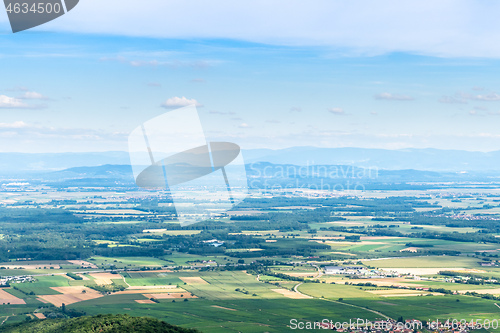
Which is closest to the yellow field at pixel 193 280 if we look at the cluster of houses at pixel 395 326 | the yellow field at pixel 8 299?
the yellow field at pixel 8 299

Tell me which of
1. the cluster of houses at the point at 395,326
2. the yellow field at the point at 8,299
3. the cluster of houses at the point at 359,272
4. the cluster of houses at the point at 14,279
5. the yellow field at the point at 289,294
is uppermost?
the yellow field at the point at 8,299

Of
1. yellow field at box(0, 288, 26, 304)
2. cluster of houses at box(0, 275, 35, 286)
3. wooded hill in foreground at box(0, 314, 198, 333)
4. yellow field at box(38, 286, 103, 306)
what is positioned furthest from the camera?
cluster of houses at box(0, 275, 35, 286)

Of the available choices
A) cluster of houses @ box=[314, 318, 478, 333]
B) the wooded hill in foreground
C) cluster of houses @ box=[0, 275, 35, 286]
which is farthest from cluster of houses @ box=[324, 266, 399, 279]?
the wooded hill in foreground

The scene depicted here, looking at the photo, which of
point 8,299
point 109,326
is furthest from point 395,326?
point 8,299

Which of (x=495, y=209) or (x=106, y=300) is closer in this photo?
(x=106, y=300)

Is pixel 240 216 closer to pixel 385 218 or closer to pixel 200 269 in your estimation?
pixel 385 218

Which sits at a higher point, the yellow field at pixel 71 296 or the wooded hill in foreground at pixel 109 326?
the wooded hill in foreground at pixel 109 326

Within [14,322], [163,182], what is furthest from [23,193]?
[163,182]

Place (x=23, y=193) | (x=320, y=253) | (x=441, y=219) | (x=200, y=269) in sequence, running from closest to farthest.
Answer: (x=200, y=269)
(x=320, y=253)
(x=441, y=219)
(x=23, y=193)

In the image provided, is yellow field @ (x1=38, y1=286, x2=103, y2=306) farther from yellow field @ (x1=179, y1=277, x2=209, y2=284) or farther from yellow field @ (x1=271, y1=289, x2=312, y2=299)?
yellow field @ (x1=271, y1=289, x2=312, y2=299)

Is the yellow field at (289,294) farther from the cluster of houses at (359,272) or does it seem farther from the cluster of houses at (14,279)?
the cluster of houses at (14,279)

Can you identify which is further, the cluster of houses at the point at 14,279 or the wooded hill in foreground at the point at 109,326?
the cluster of houses at the point at 14,279
